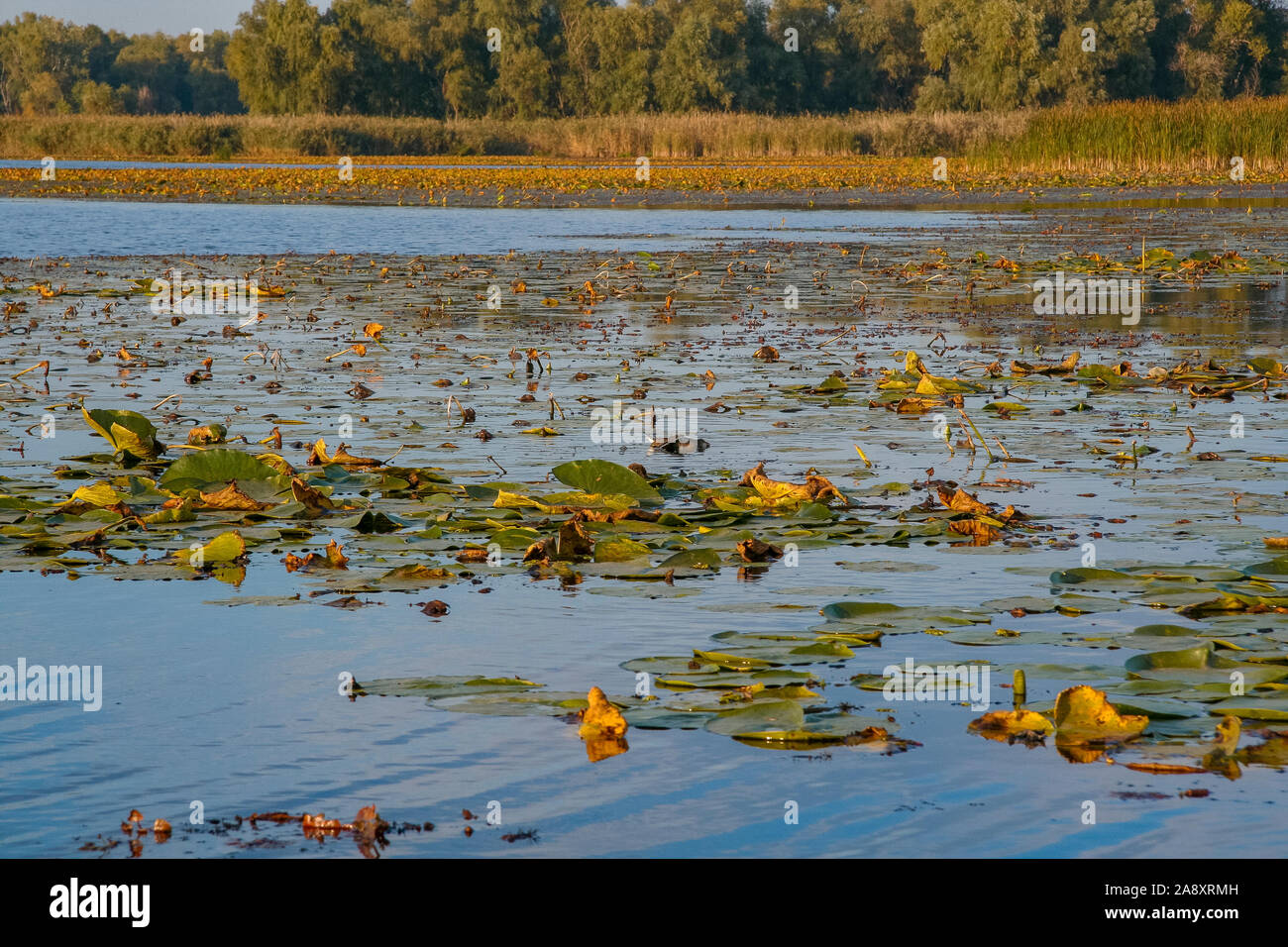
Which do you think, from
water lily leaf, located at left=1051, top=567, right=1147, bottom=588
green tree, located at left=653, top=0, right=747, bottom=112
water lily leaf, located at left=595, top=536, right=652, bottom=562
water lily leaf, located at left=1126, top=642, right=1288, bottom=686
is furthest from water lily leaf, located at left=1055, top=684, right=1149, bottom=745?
green tree, located at left=653, top=0, right=747, bottom=112

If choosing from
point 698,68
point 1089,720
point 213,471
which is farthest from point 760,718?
point 698,68

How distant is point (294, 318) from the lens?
14.3 meters

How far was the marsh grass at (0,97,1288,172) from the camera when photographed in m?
40.9

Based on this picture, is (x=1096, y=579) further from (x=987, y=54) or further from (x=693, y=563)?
(x=987, y=54)

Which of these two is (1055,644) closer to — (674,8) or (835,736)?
(835,736)

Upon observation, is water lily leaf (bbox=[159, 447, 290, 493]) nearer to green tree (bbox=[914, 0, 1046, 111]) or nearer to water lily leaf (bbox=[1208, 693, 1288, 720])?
water lily leaf (bbox=[1208, 693, 1288, 720])

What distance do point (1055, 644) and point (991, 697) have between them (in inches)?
20.5

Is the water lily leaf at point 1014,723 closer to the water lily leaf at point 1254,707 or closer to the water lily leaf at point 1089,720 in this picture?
the water lily leaf at point 1089,720

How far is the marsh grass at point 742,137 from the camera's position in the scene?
40938 millimetres

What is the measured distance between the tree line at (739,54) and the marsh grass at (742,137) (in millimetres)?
10577

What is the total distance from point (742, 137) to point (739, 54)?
996 inches

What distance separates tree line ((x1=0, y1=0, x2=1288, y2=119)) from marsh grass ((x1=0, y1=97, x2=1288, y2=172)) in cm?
1058

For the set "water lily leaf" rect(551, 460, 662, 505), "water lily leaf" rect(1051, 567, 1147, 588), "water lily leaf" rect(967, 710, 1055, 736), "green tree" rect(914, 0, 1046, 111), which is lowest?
"water lily leaf" rect(967, 710, 1055, 736)

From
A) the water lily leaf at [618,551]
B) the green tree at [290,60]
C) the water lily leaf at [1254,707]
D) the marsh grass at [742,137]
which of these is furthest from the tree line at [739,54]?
the water lily leaf at [1254,707]
